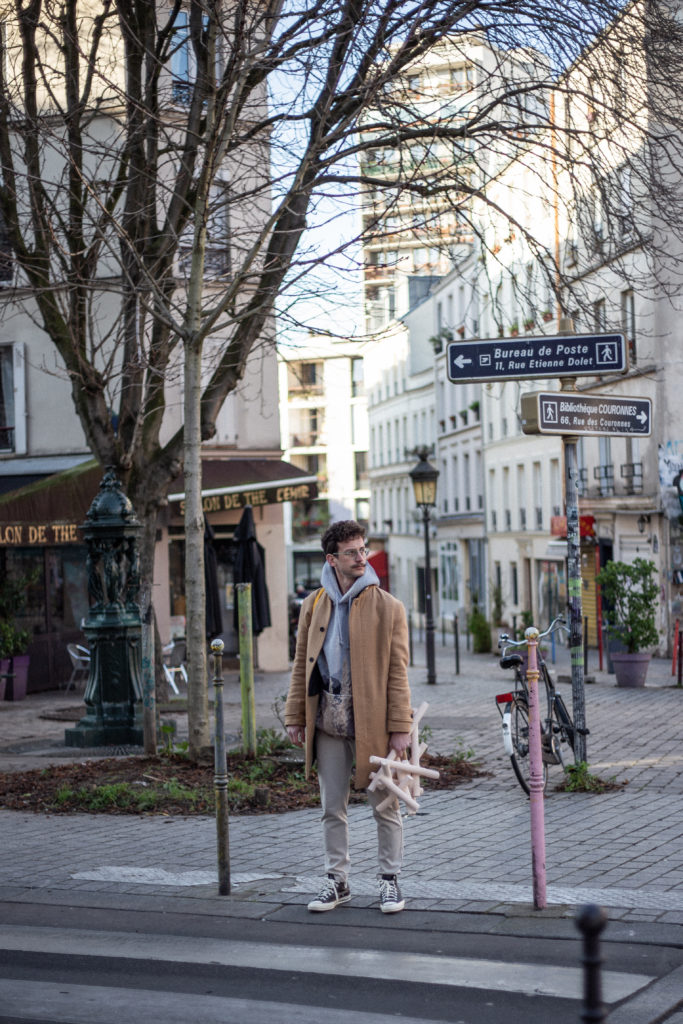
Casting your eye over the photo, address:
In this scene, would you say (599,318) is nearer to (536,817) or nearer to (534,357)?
(534,357)

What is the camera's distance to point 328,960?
5555 mm

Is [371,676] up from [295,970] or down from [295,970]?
up

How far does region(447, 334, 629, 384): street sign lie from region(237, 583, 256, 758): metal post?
3363mm

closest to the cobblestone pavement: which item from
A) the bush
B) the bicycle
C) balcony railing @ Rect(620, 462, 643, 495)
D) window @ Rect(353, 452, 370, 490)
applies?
the bicycle

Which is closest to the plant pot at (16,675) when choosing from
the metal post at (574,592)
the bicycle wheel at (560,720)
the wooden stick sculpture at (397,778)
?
the bicycle wheel at (560,720)

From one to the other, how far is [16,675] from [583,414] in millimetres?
13752

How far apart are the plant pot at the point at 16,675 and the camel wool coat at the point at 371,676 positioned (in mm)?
14920

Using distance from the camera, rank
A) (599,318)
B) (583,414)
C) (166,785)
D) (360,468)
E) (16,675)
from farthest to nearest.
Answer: (360,468) → (16,675) → (599,318) → (166,785) → (583,414)

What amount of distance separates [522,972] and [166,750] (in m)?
6.44

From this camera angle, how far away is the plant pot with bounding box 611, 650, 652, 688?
20.0 metres

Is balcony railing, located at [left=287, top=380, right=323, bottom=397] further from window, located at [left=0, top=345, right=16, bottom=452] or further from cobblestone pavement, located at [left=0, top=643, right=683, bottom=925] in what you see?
cobblestone pavement, located at [left=0, top=643, right=683, bottom=925]

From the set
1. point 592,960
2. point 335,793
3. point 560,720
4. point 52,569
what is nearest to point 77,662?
→ point 52,569

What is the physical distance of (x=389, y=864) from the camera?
20.9ft

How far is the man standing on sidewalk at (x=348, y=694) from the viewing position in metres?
6.34
